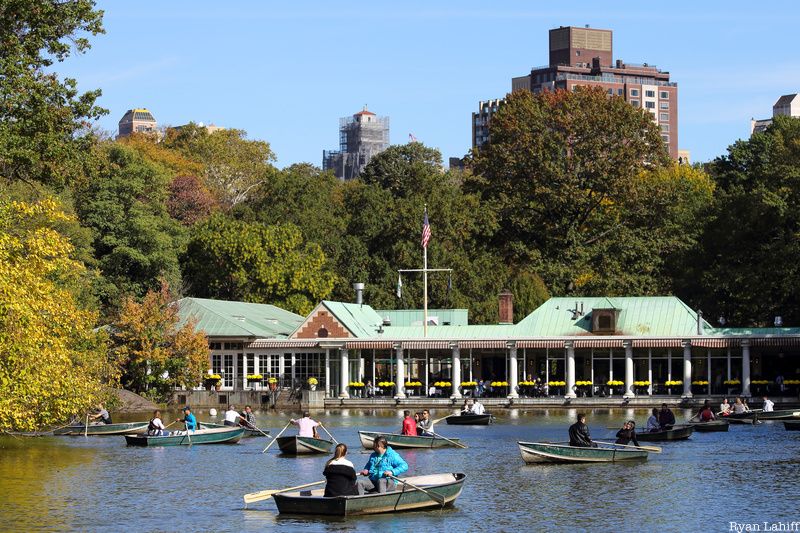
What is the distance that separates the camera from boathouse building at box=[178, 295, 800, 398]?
246 feet

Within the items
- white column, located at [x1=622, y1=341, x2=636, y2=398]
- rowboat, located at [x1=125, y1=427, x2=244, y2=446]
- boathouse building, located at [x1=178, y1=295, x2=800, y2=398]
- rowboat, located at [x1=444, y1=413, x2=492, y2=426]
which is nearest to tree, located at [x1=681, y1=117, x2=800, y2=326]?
boathouse building, located at [x1=178, y1=295, x2=800, y2=398]

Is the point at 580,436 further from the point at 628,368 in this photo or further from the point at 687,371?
the point at 628,368

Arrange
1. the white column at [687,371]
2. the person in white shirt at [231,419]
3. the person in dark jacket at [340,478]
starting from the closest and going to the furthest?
the person in dark jacket at [340,478], the person in white shirt at [231,419], the white column at [687,371]

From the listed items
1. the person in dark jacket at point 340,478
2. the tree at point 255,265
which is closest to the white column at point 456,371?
the tree at point 255,265

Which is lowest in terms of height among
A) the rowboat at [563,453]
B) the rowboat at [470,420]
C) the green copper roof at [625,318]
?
the rowboat at [470,420]

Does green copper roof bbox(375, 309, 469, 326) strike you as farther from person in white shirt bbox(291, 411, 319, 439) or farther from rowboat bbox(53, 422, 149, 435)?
person in white shirt bbox(291, 411, 319, 439)

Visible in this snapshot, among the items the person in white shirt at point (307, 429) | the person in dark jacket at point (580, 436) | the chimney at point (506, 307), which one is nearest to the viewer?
the person in dark jacket at point (580, 436)

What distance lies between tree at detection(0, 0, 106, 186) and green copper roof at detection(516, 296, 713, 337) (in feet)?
122

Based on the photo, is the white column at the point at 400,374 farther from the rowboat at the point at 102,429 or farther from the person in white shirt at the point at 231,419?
the rowboat at the point at 102,429

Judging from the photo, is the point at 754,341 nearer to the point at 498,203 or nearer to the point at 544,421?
the point at 544,421

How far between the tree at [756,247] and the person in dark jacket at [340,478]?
167 feet

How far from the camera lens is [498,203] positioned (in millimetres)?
95312

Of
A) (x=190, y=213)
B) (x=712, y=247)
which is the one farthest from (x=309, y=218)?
(x=712, y=247)

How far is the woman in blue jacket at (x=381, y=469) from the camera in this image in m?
31.0
